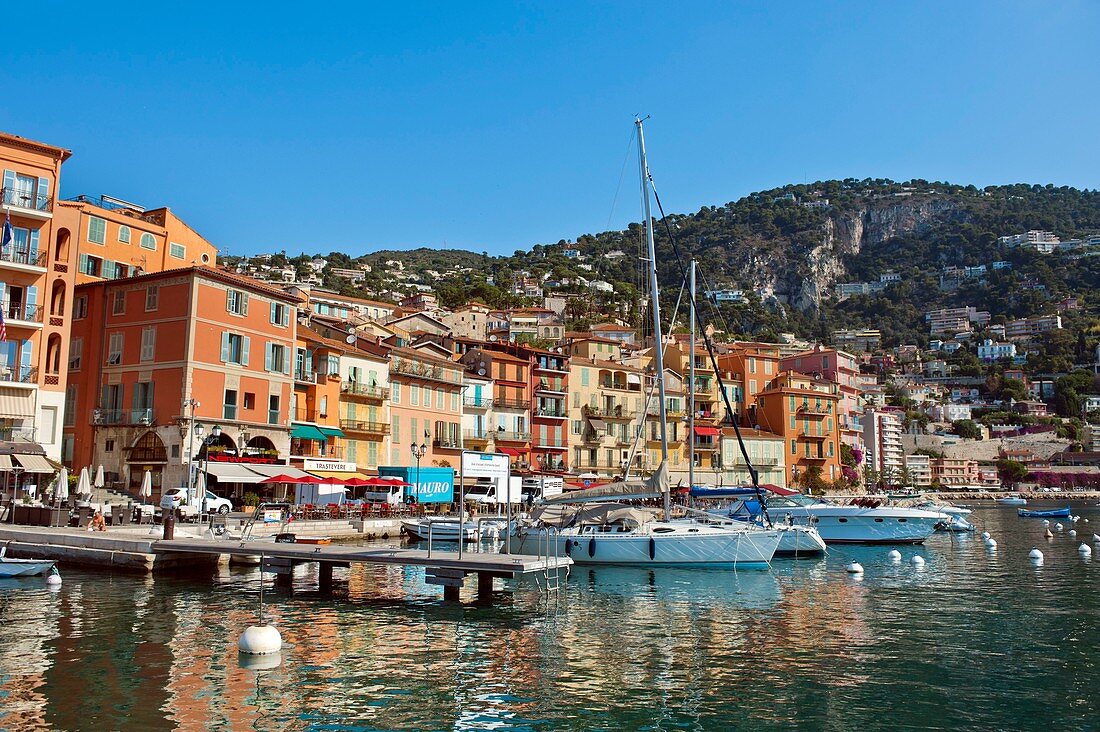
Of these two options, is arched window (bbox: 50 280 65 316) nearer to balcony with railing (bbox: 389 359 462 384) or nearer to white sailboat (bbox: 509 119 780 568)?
balcony with railing (bbox: 389 359 462 384)

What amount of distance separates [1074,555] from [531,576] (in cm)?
2758

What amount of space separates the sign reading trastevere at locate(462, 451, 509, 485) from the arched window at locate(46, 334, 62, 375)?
86.4 feet

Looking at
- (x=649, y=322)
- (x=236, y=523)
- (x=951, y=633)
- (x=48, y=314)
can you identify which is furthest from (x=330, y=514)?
(x=649, y=322)

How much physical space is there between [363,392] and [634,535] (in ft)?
82.1

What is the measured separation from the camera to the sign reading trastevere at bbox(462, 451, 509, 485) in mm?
22609

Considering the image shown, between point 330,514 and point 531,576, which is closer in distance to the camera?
point 531,576

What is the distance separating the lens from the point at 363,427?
173ft

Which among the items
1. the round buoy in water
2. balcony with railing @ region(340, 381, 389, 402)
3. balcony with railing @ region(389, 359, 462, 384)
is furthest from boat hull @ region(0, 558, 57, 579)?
balcony with railing @ region(389, 359, 462, 384)

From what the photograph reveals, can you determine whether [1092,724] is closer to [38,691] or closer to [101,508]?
[38,691]

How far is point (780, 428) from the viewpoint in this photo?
87.1 meters

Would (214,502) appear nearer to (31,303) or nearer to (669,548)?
(31,303)

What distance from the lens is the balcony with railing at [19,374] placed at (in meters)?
38.2

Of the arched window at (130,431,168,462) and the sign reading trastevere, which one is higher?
the arched window at (130,431,168,462)

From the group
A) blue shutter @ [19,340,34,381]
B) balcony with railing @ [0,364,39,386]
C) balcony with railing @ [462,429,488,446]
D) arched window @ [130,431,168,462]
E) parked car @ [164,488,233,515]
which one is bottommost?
parked car @ [164,488,233,515]
